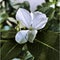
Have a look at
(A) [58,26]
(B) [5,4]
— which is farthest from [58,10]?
(B) [5,4]

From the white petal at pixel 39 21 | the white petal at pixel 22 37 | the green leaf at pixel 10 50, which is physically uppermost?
the white petal at pixel 39 21

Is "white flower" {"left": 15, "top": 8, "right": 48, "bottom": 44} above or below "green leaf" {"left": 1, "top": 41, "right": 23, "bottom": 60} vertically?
above

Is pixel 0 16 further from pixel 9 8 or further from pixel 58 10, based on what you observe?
pixel 58 10

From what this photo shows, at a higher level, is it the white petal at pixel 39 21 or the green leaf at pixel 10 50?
the white petal at pixel 39 21

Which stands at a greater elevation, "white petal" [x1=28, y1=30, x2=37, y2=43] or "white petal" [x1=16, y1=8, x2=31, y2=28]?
"white petal" [x1=16, y1=8, x2=31, y2=28]

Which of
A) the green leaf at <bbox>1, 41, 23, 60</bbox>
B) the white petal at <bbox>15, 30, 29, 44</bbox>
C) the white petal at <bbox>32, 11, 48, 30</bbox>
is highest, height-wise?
the white petal at <bbox>32, 11, 48, 30</bbox>
